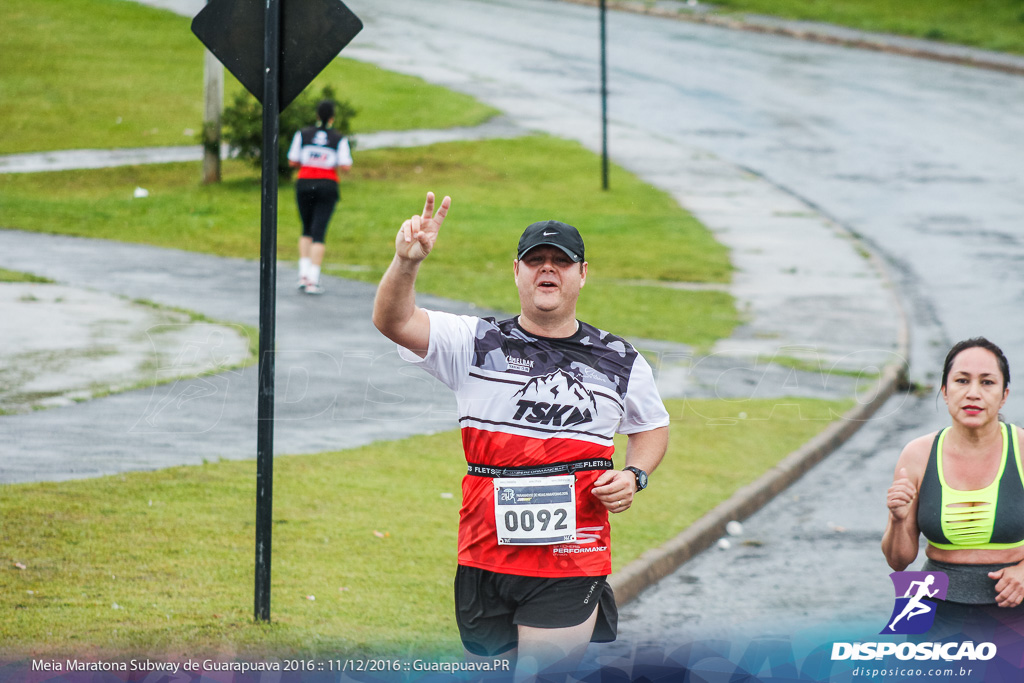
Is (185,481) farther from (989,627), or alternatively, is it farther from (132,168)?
(132,168)

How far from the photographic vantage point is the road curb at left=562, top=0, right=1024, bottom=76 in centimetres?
3819

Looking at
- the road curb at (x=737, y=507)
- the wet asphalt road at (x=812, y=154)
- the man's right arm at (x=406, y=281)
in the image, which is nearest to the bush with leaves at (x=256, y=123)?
the wet asphalt road at (x=812, y=154)

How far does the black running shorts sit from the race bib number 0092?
0.52ft

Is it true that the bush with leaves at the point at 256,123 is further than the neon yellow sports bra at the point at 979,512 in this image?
Yes

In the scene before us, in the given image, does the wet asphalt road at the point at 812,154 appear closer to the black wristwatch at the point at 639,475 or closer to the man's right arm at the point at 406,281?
the black wristwatch at the point at 639,475

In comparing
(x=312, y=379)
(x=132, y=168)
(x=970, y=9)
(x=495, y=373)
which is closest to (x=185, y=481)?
(x=312, y=379)

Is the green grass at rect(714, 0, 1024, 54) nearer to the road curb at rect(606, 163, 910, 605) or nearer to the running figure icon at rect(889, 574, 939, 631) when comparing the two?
the road curb at rect(606, 163, 910, 605)

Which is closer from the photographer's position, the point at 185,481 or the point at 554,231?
the point at 554,231

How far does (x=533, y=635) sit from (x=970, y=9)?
45.5 metres

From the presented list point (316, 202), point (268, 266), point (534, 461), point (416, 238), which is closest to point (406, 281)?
point (416, 238)

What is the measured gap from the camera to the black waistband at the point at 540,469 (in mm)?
4461

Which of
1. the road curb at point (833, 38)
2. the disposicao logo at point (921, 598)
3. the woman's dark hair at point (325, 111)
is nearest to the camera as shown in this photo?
the disposicao logo at point (921, 598)

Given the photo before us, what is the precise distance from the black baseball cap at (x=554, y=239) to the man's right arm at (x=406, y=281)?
337 mm

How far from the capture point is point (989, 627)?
4527 millimetres
